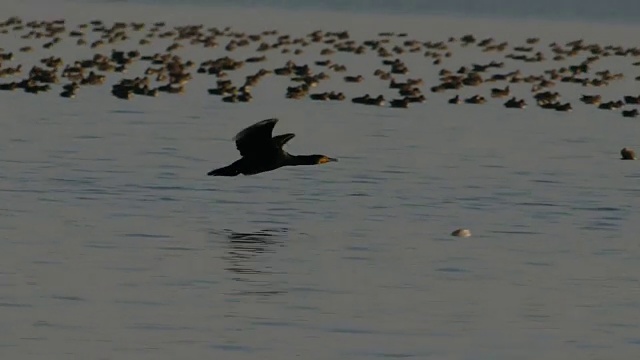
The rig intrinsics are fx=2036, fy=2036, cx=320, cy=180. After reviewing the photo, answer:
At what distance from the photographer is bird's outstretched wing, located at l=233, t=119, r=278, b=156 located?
23.4 metres

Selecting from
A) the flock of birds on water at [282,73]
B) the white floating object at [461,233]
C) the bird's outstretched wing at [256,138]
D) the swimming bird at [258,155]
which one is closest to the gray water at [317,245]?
the white floating object at [461,233]

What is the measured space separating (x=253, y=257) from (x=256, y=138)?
1905 mm

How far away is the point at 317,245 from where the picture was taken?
23938mm

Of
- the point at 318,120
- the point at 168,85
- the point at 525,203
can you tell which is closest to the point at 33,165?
the point at 525,203

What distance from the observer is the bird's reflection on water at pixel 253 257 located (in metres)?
20.5

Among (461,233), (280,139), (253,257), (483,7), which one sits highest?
(280,139)

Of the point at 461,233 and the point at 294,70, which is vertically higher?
the point at 461,233

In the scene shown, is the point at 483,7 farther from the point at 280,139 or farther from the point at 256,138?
the point at 256,138

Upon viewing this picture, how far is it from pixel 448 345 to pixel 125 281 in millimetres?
4269

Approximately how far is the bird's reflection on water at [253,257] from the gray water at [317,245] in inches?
1.6

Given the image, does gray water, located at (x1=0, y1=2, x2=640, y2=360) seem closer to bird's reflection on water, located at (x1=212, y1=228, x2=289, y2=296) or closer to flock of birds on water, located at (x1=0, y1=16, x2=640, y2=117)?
bird's reflection on water, located at (x1=212, y1=228, x2=289, y2=296)

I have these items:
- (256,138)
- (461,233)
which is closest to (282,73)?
(461,233)

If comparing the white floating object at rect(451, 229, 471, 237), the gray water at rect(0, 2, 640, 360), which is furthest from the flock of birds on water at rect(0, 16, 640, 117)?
the white floating object at rect(451, 229, 471, 237)

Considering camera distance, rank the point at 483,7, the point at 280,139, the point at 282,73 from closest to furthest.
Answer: the point at 280,139 → the point at 282,73 → the point at 483,7
